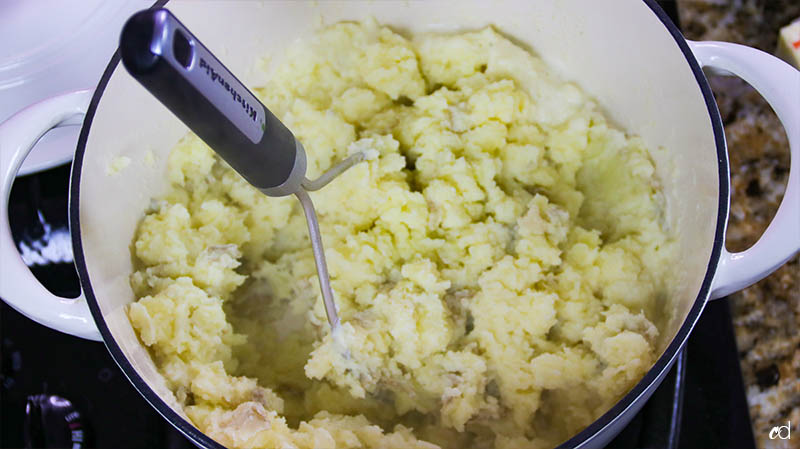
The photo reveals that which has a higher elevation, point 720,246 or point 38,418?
point 38,418

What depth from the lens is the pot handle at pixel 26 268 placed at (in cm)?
65

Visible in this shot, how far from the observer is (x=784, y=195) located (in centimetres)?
65

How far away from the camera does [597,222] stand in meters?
0.89

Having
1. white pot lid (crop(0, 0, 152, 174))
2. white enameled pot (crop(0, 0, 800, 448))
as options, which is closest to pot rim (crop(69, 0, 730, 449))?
white enameled pot (crop(0, 0, 800, 448))

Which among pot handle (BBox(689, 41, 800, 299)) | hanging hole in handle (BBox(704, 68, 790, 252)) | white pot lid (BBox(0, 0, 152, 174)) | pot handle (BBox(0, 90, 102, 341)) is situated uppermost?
white pot lid (BBox(0, 0, 152, 174))

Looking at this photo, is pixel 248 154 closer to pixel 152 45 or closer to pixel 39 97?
pixel 152 45

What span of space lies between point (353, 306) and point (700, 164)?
0.41 meters

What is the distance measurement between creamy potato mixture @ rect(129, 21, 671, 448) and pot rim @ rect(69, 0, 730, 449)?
0.09 metres

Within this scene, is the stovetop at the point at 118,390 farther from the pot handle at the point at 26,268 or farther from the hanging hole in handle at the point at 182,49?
the hanging hole in handle at the point at 182,49

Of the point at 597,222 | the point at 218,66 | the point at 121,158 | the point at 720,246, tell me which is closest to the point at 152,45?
the point at 218,66

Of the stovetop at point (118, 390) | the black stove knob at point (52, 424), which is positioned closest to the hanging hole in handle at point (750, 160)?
the stovetop at point (118, 390)

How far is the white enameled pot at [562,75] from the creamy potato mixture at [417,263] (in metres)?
0.03

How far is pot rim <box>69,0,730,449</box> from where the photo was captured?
613 millimetres

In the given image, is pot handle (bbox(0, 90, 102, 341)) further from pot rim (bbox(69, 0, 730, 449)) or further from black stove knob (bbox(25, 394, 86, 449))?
black stove knob (bbox(25, 394, 86, 449))
